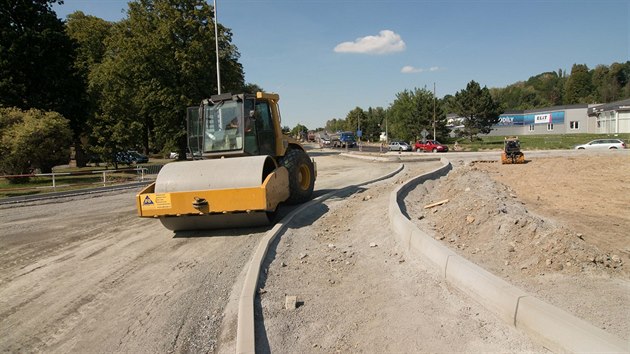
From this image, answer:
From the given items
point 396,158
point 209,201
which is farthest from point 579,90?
point 209,201

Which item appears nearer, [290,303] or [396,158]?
[290,303]

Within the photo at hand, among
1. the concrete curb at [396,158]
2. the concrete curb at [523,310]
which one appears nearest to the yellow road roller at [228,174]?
the concrete curb at [523,310]

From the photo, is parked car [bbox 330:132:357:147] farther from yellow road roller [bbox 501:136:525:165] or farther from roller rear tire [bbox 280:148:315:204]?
roller rear tire [bbox 280:148:315:204]

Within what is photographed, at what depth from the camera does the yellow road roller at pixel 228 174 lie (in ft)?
26.6

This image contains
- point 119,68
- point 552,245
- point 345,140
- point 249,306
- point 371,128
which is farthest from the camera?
point 371,128

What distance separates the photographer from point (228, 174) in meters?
8.41

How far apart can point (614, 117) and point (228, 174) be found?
247 ft

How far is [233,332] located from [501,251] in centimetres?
384

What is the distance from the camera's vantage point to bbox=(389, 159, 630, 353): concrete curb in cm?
303

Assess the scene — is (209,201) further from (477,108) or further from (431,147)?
(477,108)

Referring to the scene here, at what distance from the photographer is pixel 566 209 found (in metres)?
9.08

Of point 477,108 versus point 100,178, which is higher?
point 477,108

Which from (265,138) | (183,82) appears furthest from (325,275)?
(183,82)

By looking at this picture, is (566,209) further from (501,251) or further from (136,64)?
(136,64)
